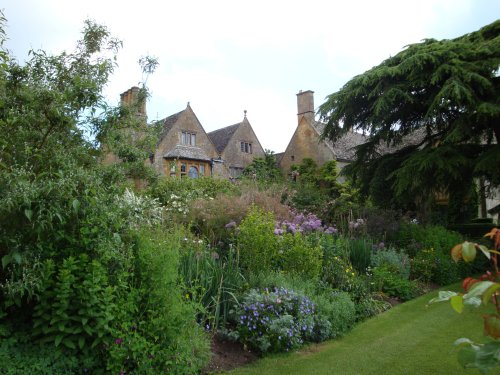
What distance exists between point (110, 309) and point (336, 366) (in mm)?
2765

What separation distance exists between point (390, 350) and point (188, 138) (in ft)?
→ 91.0

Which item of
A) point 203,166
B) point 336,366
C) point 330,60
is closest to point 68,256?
point 336,366

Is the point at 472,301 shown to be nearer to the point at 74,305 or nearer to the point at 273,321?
the point at 74,305

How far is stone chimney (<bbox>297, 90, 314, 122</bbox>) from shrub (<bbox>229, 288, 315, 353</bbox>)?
91.7 feet

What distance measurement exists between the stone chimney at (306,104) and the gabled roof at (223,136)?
18.2ft

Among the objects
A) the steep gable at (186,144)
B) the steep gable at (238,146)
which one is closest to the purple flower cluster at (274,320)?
the steep gable at (186,144)

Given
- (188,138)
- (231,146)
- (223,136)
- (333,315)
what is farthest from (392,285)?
(223,136)

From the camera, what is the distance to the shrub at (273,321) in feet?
17.8

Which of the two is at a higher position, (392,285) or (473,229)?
(473,229)

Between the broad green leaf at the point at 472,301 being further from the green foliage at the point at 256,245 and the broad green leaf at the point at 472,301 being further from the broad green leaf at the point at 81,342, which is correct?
the green foliage at the point at 256,245

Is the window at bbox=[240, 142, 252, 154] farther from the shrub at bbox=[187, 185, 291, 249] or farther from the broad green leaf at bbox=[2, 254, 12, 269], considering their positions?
the broad green leaf at bbox=[2, 254, 12, 269]

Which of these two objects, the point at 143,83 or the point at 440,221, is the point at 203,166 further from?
the point at 143,83

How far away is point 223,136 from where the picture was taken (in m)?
36.8

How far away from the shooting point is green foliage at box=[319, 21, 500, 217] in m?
11.8
